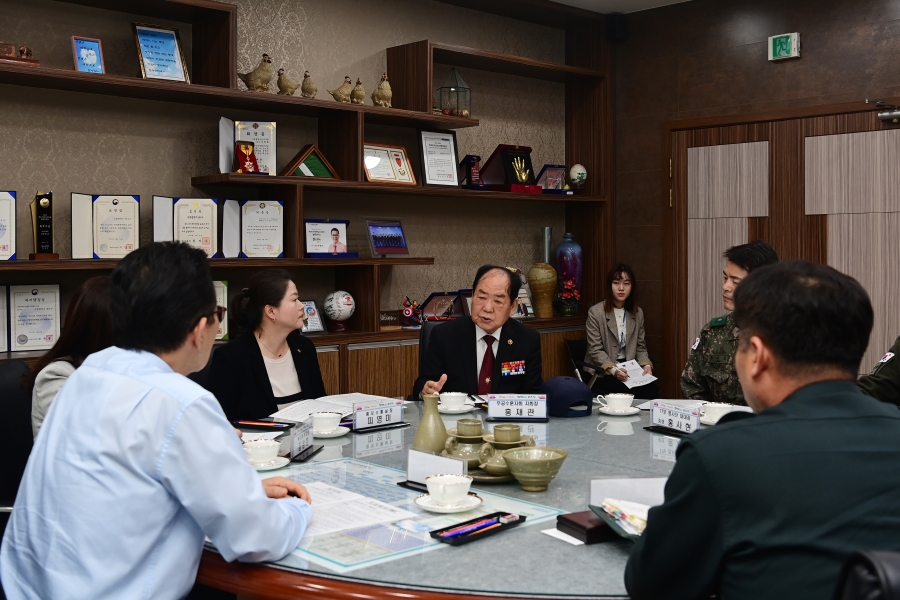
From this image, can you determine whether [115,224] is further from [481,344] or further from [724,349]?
[724,349]

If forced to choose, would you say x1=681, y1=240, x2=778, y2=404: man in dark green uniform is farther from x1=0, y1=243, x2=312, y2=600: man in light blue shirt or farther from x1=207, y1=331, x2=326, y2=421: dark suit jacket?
x1=0, y1=243, x2=312, y2=600: man in light blue shirt

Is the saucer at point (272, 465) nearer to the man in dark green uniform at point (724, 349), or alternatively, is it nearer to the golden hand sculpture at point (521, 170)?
the man in dark green uniform at point (724, 349)

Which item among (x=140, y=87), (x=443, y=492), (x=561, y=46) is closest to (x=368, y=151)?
(x=140, y=87)

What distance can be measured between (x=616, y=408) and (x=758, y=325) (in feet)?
5.77

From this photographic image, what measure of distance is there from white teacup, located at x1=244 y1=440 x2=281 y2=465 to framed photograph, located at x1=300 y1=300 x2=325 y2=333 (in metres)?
2.59

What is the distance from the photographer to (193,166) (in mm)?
4719

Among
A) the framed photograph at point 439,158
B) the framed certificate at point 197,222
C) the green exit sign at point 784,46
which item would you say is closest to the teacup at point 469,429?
the framed certificate at point 197,222

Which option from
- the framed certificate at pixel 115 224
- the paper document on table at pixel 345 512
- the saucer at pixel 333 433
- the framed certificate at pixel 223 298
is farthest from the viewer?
the framed certificate at pixel 223 298

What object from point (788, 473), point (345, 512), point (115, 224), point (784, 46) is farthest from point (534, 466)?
point (784, 46)

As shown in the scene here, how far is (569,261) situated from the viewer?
246 inches

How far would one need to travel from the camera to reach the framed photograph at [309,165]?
4.79m

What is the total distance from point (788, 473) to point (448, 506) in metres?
0.83

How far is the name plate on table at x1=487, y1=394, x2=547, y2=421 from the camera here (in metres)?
3.04

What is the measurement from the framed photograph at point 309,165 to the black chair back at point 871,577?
13.2ft
